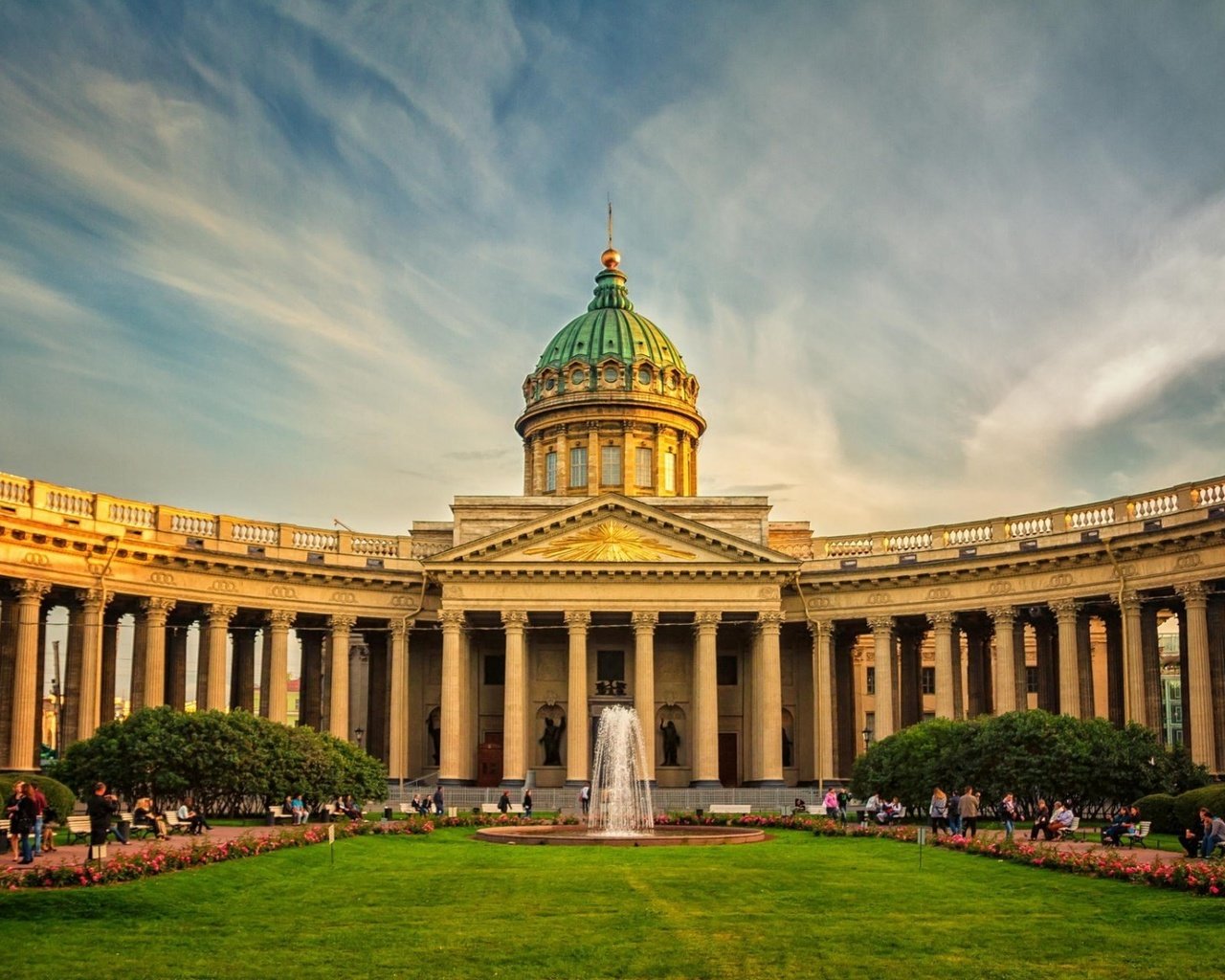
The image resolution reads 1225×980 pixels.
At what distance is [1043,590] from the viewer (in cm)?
6247

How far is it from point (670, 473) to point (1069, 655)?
29189mm

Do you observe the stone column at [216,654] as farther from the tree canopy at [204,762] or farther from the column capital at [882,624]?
the column capital at [882,624]

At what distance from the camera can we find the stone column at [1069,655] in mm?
61375

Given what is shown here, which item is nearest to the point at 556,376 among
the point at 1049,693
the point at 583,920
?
the point at 1049,693

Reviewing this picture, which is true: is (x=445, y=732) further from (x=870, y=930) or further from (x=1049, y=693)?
(x=870, y=930)

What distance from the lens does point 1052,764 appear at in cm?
4669

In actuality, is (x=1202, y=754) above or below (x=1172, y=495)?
below

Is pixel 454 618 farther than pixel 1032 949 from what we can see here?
Yes

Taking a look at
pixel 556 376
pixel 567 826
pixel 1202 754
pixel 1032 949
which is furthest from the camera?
pixel 556 376

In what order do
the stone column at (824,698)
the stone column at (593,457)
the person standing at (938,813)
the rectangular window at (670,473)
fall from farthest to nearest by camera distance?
the rectangular window at (670,473), the stone column at (593,457), the stone column at (824,698), the person standing at (938,813)

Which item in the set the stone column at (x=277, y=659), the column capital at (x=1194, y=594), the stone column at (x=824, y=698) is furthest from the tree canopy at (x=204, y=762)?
the column capital at (x=1194, y=594)

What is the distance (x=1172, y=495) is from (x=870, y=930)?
127 ft

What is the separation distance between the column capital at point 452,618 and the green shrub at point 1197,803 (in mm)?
35022

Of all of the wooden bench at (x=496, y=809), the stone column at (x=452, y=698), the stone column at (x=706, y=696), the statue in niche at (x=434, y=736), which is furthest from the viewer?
the statue in niche at (x=434, y=736)
